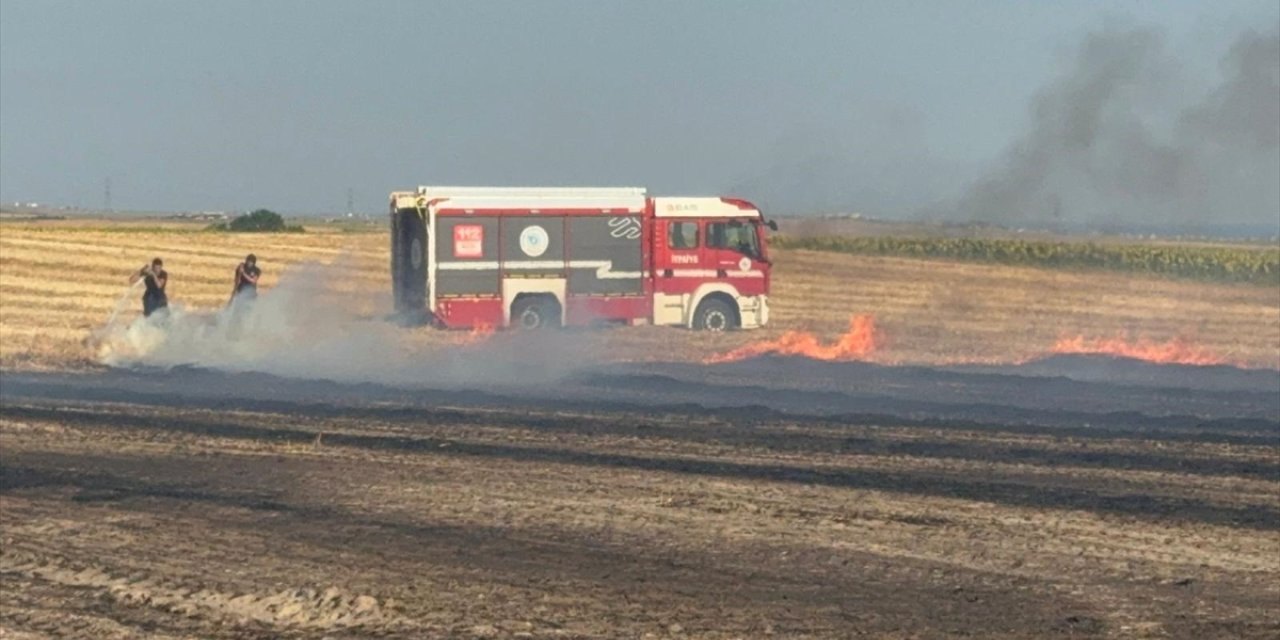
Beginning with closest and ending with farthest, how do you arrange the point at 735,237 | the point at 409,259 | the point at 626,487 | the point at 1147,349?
the point at 626,487 < the point at 1147,349 < the point at 409,259 < the point at 735,237

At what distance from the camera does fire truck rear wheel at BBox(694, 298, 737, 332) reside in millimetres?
37531

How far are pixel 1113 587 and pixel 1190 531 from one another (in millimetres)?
2491

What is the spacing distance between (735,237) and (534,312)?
452cm

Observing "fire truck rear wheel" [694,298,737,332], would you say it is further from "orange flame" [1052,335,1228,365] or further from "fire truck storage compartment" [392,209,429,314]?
"orange flame" [1052,335,1228,365]

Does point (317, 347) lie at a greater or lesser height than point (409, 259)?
lesser

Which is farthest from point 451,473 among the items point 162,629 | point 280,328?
point 280,328

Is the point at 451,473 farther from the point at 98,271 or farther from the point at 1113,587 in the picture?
the point at 98,271

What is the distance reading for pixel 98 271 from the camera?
160ft

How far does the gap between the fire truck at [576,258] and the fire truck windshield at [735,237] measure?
21mm

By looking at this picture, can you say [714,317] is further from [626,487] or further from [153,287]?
[626,487]

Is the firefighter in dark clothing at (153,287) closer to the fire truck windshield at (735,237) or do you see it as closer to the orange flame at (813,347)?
the orange flame at (813,347)

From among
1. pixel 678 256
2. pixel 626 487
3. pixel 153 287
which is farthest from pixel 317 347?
pixel 626 487

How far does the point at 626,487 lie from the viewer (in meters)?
15.7

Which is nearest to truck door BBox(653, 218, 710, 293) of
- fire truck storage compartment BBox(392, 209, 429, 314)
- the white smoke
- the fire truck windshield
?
the fire truck windshield
